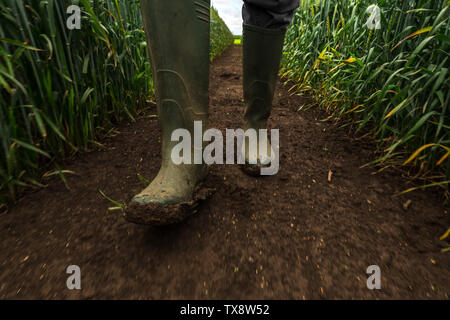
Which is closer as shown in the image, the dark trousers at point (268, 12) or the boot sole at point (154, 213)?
the boot sole at point (154, 213)

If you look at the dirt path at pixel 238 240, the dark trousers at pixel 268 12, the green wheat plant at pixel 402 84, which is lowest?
the dirt path at pixel 238 240

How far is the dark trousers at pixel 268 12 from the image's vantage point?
2.72 feet

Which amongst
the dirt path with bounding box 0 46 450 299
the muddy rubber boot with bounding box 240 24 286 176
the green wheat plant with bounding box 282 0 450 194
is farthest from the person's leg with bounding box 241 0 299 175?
the green wheat plant with bounding box 282 0 450 194

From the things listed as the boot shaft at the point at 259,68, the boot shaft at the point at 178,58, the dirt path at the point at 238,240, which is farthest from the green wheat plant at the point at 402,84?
the boot shaft at the point at 178,58

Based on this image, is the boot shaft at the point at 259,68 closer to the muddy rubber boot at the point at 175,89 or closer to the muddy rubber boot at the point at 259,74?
the muddy rubber boot at the point at 259,74

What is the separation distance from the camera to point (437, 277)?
0.60m

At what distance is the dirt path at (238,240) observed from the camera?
0.56 meters

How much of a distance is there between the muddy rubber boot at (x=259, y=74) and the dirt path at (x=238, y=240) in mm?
107

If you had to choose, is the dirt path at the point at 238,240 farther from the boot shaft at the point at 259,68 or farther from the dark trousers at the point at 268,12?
the dark trousers at the point at 268,12

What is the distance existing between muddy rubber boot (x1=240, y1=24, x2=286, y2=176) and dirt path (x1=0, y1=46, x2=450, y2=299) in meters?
0.11

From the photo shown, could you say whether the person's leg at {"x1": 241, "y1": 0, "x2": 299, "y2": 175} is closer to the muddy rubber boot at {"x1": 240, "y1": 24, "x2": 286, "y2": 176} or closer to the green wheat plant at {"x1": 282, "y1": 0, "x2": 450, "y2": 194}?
the muddy rubber boot at {"x1": 240, "y1": 24, "x2": 286, "y2": 176}

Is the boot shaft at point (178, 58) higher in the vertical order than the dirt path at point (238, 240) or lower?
higher

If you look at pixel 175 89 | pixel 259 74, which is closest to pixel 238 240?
pixel 175 89
